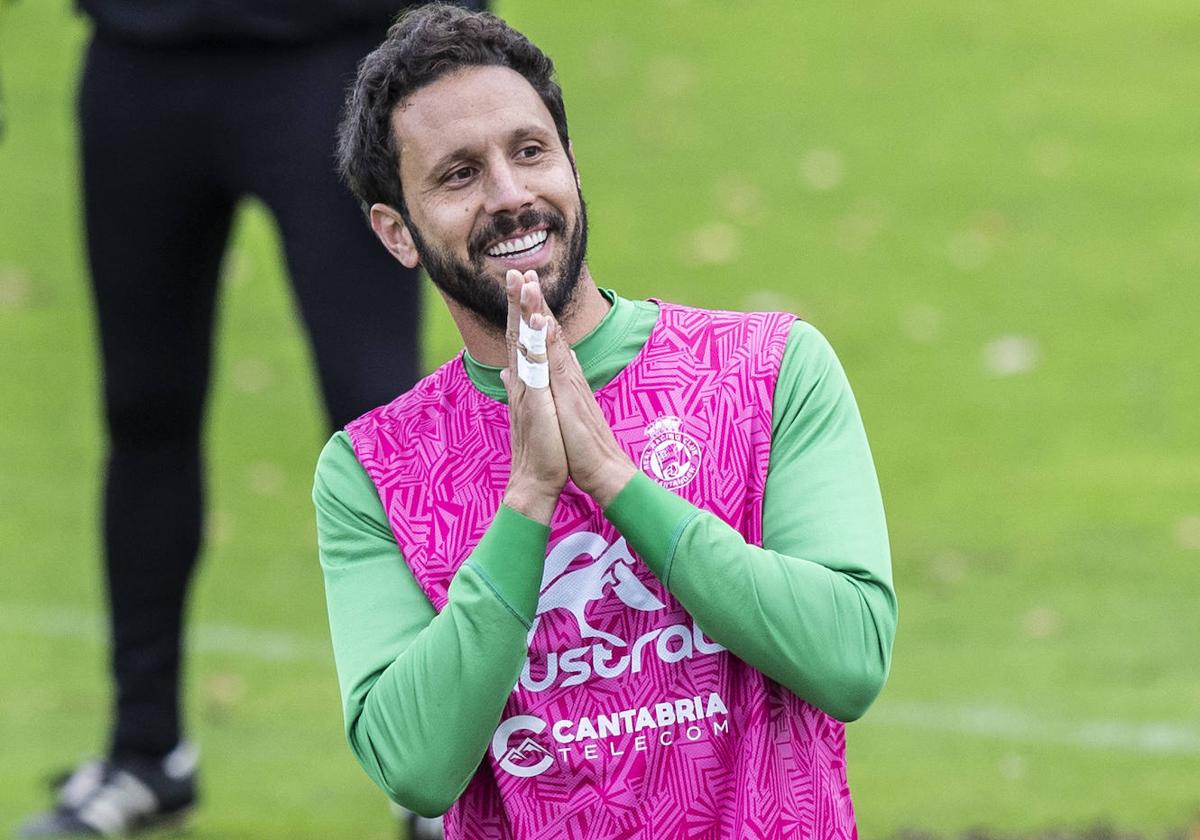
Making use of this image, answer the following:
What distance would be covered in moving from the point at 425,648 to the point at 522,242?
512 mm

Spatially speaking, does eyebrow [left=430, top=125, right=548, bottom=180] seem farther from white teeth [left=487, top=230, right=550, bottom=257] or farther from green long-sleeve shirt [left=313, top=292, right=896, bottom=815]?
green long-sleeve shirt [left=313, top=292, right=896, bottom=815]

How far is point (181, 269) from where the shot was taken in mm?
4258

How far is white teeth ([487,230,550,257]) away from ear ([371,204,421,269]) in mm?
197

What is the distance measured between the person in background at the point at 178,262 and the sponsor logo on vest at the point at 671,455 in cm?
143

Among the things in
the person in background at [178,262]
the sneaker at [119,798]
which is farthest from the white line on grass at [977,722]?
the person in background at [178,262]

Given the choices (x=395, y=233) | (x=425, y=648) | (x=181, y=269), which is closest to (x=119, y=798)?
(x=181, y=269)

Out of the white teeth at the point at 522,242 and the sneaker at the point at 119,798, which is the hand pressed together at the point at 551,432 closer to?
the white teeth at the point at 522,242

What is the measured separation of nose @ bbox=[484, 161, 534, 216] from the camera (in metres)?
2.53

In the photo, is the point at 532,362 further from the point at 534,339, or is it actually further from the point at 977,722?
the point at 977,722

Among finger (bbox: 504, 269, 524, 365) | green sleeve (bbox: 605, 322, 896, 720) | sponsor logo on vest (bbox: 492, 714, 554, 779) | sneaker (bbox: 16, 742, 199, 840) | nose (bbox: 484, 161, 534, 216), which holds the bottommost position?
sponsor logo on vest (bbox: 492, 714, 554, 779)

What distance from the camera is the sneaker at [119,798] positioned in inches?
179

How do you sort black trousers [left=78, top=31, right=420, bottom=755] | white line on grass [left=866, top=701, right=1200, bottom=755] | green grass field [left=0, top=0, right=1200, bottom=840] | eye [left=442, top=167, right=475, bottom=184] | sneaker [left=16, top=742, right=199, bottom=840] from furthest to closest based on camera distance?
green grass field [left=0, top=0, right=1200, bottom=840], white line on grass [left=866, top=701, right=1200, bottom=755], sneaker [left=16, top=742, right=199, bottom=840], black trousers [left=78, top=31, right=420, bottom=755], eye [left=442, top=167, right=475, bottom=184]

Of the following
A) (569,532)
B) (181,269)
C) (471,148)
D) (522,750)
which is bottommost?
(522,750)

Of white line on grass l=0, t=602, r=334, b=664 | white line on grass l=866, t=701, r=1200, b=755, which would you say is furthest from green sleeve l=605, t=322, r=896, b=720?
white line on grass l=0, t=602, r=334, b=664
